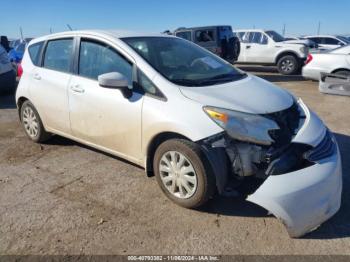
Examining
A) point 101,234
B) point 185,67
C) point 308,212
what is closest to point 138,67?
point 185,67

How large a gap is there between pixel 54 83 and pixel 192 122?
2.19 meters

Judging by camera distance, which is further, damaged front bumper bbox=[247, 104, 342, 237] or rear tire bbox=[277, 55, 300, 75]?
rear tire bbox=[277, 55, 300, 75]

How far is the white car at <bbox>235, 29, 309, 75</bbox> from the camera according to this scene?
42.2ft

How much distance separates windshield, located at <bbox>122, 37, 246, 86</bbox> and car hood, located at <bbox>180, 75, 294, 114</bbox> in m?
0.16

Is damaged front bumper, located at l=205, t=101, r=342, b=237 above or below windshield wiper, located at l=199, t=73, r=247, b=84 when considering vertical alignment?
below

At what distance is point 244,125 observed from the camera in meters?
2.80

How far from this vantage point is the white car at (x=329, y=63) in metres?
8.70

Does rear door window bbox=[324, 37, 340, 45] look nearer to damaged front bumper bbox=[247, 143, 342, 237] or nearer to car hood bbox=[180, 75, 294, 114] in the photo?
car hood bbox=[180, 75, 294, 114]

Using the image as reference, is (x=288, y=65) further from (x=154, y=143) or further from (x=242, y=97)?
(x=154, y=143)

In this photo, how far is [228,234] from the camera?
283cm

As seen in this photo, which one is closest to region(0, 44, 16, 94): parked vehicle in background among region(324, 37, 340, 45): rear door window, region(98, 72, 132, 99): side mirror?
region(98, 72, 132, 99): side mirror

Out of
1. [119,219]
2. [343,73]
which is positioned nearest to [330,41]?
[343,73]

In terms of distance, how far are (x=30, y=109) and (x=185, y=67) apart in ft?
8.23

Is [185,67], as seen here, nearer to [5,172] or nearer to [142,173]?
Result: [142,173]
